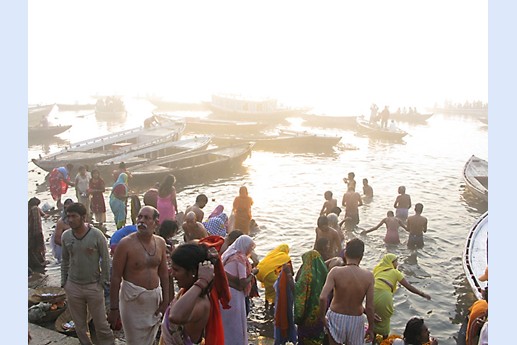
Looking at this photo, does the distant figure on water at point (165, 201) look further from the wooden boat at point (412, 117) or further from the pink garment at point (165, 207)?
the wooden boat at point (412, 117)

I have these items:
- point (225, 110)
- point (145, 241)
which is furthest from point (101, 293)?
point (225, 110)

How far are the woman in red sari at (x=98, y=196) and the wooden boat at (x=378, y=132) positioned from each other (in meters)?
23.4

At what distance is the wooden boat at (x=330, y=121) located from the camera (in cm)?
3897

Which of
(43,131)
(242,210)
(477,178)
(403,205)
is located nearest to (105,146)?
(43,131)

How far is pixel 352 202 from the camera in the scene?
37.1 ft

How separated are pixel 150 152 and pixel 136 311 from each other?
1519cm

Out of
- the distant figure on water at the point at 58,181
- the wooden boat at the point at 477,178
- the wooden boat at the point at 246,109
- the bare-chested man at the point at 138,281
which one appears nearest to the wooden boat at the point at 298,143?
the wooden boat at the point at 477,178

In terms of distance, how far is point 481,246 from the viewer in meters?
8.35

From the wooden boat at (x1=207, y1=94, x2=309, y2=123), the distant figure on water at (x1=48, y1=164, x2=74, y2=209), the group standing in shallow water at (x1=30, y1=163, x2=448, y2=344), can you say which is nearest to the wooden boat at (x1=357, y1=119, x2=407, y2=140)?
the wooden boat at (x1=207, y1=94, x2=309, y2=123)

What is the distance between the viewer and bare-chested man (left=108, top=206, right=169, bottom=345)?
14.1ft

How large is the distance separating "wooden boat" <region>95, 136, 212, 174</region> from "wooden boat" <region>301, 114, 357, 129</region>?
20269 mm

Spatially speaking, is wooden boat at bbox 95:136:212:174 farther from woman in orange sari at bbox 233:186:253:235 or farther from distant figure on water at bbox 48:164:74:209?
woman in orange sari at bbox 233:186:253:235

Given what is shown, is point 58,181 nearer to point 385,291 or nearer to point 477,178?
point 385,291

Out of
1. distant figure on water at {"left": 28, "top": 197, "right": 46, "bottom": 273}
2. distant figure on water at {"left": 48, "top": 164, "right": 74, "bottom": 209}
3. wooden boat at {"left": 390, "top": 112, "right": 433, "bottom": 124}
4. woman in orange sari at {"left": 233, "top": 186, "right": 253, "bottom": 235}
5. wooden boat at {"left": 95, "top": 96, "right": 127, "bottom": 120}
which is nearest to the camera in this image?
distant figure on water at {"left": 28, "top": 197, "right": 46, "bottom": 273}
